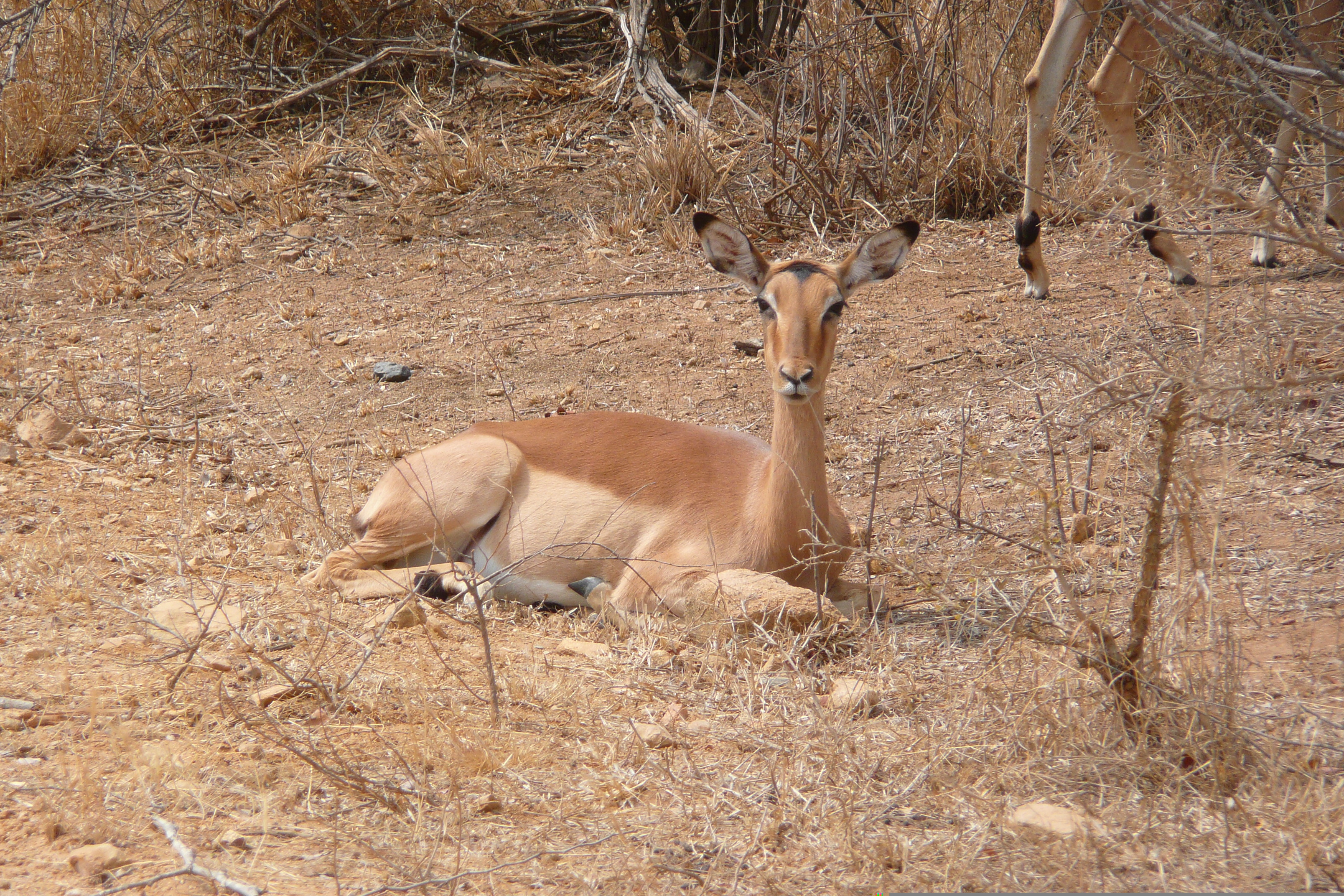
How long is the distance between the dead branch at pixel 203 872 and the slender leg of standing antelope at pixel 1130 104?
5367 mm

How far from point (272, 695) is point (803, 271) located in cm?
222

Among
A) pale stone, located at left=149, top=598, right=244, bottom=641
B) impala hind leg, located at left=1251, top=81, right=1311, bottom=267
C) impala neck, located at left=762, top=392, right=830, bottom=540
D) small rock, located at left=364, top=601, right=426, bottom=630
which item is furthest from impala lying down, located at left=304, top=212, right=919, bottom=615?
impala hind leg, located at left=1251, top=81, right=1311, bottom=267

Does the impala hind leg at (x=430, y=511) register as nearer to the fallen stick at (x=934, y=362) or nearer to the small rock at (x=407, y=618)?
the small rock at (x=407, y=618)

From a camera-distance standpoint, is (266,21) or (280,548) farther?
(266,21)

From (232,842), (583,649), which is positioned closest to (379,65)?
(583,649)

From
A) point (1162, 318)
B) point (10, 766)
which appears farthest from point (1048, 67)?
point (10, 766)

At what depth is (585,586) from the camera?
184 inches

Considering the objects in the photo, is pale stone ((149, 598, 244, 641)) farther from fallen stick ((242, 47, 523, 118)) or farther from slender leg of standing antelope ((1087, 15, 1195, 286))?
fallen stick ((242, 47, 523, 118))

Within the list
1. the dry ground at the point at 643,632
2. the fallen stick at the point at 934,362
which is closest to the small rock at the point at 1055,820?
the dry ground at the point at 643,632

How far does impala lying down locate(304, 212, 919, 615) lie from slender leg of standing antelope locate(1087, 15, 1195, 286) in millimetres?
2636

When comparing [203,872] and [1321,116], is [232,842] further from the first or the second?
[1321,116]

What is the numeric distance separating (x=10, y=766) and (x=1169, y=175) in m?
3.28

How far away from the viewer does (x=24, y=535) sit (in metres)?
4.75

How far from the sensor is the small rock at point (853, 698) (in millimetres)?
3424
